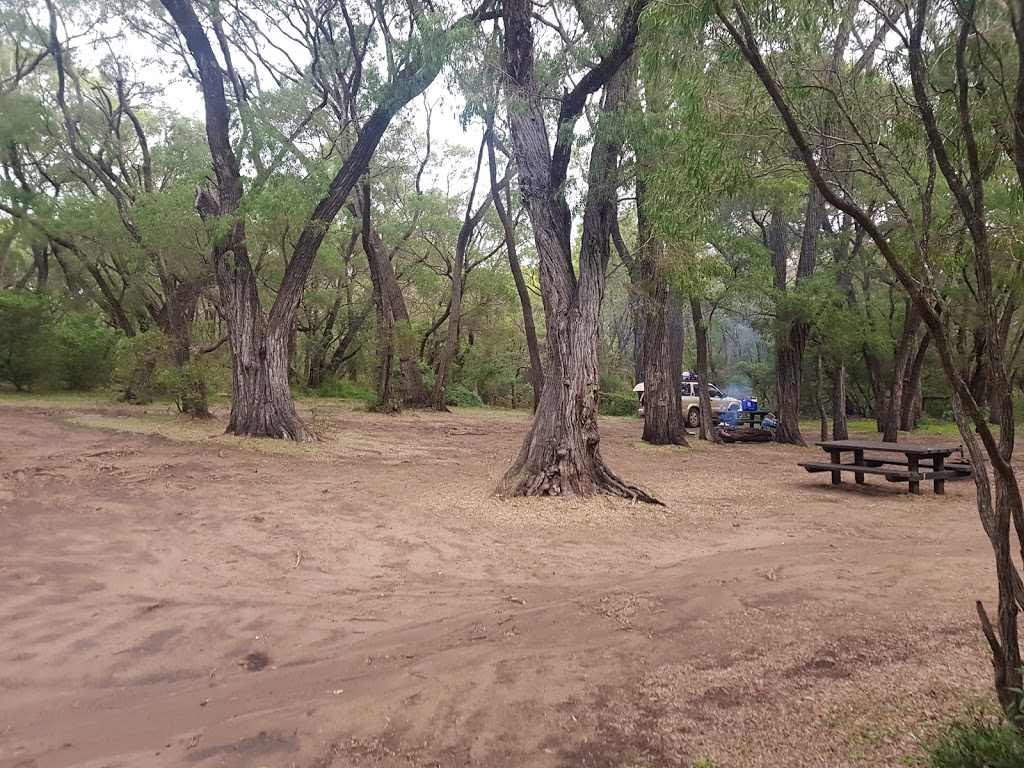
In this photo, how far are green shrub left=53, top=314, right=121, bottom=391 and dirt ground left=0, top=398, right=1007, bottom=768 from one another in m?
15.9

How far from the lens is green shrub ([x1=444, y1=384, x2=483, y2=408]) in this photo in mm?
30348

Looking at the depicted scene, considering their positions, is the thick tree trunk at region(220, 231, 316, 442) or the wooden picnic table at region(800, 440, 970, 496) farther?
the thick tree trunk at region(220, 231, 316, 442)

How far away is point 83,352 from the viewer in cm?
2280

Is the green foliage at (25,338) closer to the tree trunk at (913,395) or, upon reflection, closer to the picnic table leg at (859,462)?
the picnic table leg at (859,462)

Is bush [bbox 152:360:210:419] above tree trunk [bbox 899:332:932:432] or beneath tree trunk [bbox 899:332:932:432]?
beneath

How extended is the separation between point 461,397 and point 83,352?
559 inches

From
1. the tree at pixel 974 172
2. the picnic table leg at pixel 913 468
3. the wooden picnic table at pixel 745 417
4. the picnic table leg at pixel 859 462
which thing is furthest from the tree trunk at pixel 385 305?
the tree at pixel 974 172

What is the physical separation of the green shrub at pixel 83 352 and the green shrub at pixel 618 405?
18.9 m

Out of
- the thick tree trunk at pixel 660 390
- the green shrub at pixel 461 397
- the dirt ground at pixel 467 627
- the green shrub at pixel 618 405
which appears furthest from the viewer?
the green shrub at pixel 618 405

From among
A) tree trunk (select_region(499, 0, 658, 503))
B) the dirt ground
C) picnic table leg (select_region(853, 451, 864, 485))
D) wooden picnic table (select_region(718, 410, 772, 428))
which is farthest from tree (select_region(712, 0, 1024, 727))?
wooden picnic table (select_region(718, 410, 772, 428))

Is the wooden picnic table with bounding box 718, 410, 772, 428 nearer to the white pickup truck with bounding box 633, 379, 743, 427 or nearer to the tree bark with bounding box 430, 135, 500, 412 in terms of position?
the white pickup truck with bounding box 633, 379, 743, 427

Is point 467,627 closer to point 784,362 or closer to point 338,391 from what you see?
point 784,362

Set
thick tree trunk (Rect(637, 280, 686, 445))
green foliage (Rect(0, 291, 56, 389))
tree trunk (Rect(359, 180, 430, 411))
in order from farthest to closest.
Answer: tree trunk (Rect(359, 180, 430, 411)) < green foliage (Rect(0, 291, 56, 389)) < thick tree trunk (Rect(637, 280, 686, 445))

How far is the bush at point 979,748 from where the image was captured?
2.02 m
